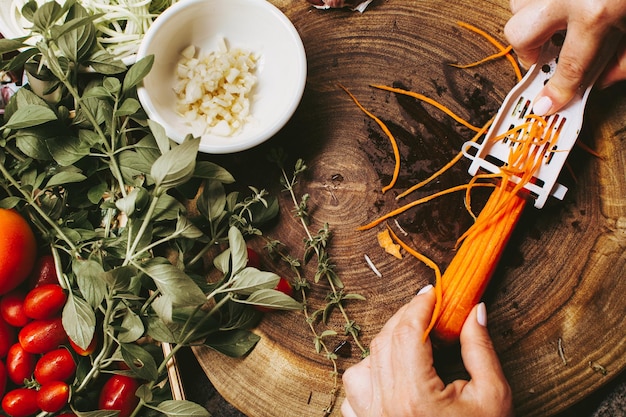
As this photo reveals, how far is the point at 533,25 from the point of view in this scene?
123 centimetres

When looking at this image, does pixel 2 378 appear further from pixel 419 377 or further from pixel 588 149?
pixel 588 149

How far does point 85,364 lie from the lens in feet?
4.51

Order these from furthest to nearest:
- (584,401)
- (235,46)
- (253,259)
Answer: (584,401), (235,46), (253,259)

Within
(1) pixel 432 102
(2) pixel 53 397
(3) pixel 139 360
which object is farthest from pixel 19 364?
(1) pixel 432 102

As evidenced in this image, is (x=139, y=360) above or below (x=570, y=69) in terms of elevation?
below

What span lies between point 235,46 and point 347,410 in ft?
3.40

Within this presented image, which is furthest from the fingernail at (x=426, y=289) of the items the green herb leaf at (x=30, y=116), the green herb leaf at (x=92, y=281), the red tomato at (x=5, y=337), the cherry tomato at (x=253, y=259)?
the red tomato at (x=5, y=337)

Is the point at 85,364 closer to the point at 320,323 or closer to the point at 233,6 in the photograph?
the point at 320,323

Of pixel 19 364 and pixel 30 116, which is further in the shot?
pixel 19 364

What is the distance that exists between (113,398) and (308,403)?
19.7 inches

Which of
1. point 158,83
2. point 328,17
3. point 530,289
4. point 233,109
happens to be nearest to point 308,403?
point 530,289

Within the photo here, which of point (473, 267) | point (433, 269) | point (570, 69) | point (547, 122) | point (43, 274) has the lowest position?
point (43, 274)

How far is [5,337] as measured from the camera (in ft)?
4.69

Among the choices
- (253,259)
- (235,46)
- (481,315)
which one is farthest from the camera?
(235,46)
